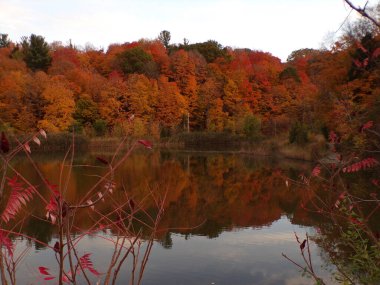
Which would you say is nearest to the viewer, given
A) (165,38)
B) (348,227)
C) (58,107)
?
(348,227)

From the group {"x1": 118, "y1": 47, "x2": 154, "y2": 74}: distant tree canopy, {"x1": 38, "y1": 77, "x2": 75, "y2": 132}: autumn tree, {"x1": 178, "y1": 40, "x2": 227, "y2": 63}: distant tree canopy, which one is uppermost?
{"x1": 178, "y1": 40, "x2": 227, "y2": 63}: distant tree canopy

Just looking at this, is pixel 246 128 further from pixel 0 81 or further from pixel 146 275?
pixel 146 275

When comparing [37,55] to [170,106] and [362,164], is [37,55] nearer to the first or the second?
[170,106]

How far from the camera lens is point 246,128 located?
43781mm

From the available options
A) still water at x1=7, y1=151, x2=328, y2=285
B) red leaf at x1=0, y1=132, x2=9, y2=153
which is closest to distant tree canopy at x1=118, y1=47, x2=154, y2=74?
still water at x1=7, y1=151, x2=328, y2=285

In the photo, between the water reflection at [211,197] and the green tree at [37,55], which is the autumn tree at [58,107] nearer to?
the green tree at [37,55]

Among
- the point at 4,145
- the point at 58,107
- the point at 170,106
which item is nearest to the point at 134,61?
the point at 170,106

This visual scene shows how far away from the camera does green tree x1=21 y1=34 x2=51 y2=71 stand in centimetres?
6157

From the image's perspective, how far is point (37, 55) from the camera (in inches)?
2411

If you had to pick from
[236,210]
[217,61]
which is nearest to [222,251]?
[236,210]

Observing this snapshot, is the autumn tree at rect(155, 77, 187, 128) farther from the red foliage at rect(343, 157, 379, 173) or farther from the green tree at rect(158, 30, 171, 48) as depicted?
the red foliage at rect(343, 157, 379, 173)

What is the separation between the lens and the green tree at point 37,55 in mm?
61566

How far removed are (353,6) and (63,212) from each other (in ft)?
3.71

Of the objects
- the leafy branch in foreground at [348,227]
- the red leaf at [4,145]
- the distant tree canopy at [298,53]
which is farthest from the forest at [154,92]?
the red leaf at [4,145]
